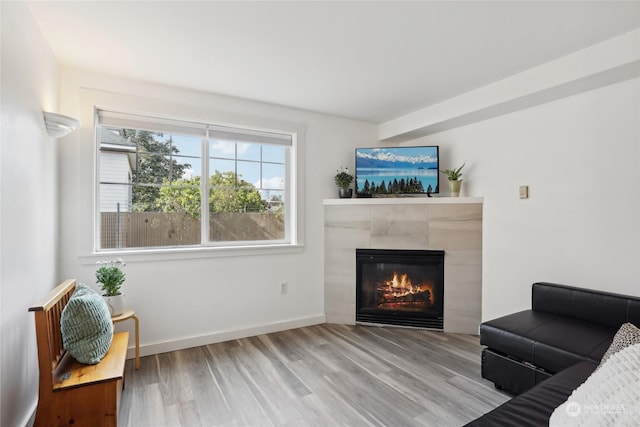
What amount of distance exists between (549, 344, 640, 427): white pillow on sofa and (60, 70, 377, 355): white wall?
8.84 ft

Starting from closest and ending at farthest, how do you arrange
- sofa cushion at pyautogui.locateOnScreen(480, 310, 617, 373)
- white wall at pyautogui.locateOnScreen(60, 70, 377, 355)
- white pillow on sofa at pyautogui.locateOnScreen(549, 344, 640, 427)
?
white pillow on sofa at pyautogui.locateOnScreen(549, 344, 640, 427)
sofa cushion at pyautogui.locateOnScreen(480, 310, 617, 373)
white wall at pyautogui.locateOnScreen(60, 70, 377, 355)

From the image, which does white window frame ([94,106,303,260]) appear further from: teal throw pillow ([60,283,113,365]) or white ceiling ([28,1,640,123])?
teal throw pillow ([60,283,113,365])

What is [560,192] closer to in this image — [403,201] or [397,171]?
[403,201]

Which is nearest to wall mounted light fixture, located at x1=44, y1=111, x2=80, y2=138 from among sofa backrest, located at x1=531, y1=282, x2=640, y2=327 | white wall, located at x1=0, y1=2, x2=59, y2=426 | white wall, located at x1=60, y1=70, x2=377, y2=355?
white wall, located at x1=0, y1=2, x2=59, y2=426

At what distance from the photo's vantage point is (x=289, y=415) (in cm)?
198

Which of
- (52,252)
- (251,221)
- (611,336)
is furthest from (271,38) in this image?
(611,336)

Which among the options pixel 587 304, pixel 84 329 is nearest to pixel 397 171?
pixel 587 304

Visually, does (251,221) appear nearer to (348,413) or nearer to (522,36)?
(348,413)

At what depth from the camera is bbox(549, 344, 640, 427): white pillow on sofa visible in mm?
934

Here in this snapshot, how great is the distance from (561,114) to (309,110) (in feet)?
7.76

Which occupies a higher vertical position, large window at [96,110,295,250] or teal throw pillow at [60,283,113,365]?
large window at [96,110,295,250]

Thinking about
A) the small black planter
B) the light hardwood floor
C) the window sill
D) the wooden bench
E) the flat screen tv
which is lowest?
the light hardwood floor

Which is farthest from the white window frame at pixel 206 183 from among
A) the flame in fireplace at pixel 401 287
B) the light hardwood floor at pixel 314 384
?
the flame in fireplace at pixel 401 287

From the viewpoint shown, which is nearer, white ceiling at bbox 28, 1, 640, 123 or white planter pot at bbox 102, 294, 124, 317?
white ceiling at bbox 28, 1, 640, 123
